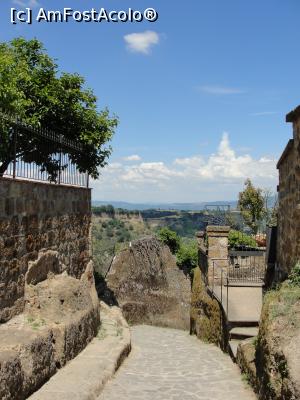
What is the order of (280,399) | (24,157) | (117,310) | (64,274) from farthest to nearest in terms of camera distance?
1. (117,310)
2. (64,274)
3. (24,157)
4. (280,399)

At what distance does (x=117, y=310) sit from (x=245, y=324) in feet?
15.3

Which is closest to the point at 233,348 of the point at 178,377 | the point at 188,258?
the point at 178,377

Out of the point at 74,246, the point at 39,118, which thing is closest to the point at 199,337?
the point at 74,246

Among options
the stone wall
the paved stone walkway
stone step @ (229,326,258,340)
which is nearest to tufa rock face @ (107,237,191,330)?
the paved stone walkway

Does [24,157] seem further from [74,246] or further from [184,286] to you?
[184,286]

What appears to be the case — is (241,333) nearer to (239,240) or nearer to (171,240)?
(239,240)

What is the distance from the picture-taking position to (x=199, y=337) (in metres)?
15.6

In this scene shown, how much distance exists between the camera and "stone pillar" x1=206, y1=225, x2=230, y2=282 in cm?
1609

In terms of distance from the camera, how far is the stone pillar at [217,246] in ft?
52.8

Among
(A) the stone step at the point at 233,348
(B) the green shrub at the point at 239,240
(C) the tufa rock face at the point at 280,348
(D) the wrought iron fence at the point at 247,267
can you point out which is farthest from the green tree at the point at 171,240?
(C) the tufa rock face at the point at 280,348

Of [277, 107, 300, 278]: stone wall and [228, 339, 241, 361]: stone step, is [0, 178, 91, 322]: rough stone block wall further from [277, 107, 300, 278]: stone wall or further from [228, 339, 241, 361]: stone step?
[277, 107, 300, 278]: stone wall

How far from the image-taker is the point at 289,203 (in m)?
9.23

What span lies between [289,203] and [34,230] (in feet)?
16.6

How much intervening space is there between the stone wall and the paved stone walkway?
2.42 m
